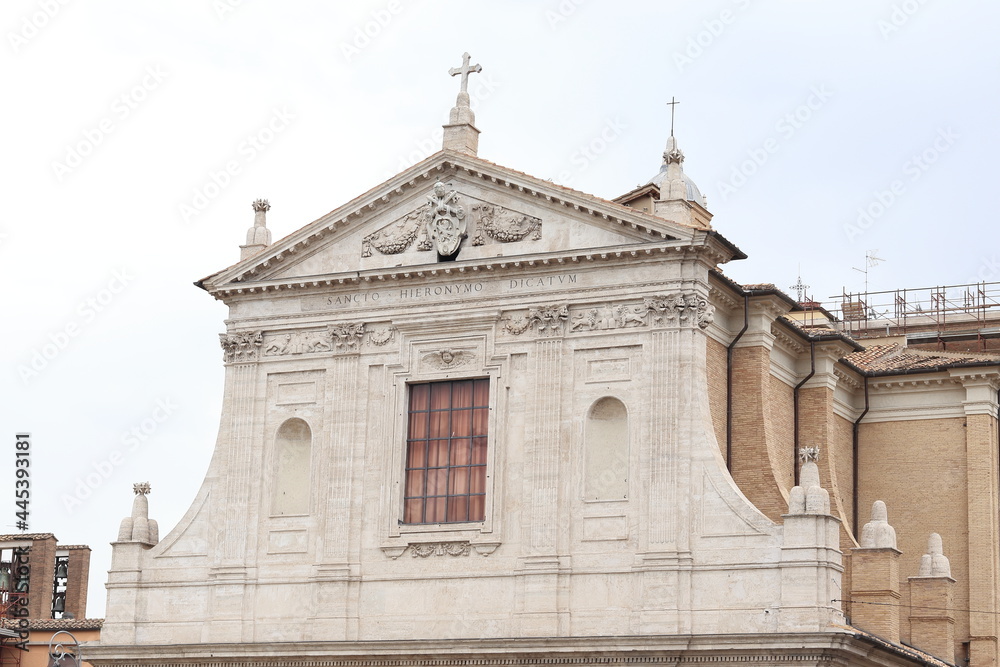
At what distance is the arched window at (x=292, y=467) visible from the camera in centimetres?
3139

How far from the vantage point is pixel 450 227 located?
31.0 metres

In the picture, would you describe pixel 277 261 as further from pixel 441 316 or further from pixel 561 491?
pixel 561 491

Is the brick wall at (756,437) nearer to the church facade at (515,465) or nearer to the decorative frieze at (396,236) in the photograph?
the church facade at (515,465)

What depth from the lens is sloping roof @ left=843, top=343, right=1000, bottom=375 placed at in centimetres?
3406

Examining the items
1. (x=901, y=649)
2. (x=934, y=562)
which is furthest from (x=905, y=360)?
(x=901, y=649)

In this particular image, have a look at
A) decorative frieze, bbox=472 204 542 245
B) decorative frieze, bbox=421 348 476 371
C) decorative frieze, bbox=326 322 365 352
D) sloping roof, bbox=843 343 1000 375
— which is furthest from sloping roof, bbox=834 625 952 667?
decorative frieze, bbox=326 322 365 352

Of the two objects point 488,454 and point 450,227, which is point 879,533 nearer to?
point 488,454

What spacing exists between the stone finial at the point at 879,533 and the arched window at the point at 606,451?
4.31 meters

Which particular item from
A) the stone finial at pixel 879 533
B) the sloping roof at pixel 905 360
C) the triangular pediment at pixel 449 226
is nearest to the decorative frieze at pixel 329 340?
the triangular pediment at pixel 449 226

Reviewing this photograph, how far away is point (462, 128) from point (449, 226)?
1980 mm

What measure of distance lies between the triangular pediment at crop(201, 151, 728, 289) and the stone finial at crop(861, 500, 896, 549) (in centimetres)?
578

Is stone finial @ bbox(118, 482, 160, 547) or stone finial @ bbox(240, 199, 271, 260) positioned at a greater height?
stone finial @ bbox(240, 199, 271, 260)

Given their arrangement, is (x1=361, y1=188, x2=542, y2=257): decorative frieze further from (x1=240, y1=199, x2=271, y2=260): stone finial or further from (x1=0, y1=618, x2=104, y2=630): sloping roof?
(x1=0, y1=618, x2=104, y2=630): sloping roof

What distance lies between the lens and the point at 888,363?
35.7 meters
